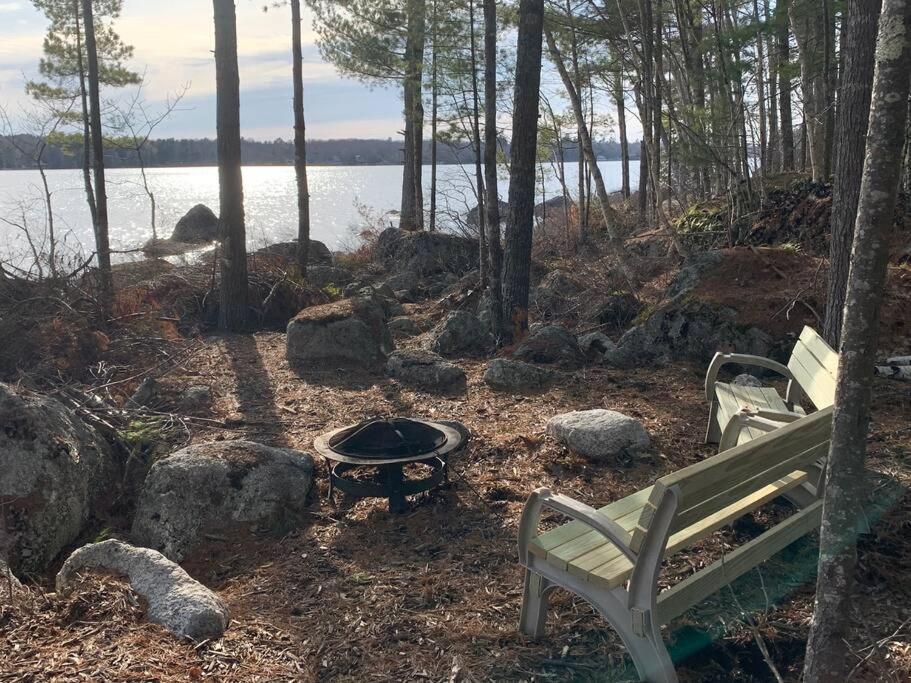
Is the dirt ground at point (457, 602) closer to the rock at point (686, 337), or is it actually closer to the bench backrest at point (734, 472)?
the bench backrest at point (734, 472)

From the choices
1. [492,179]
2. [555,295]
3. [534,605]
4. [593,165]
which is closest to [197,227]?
[593,165]

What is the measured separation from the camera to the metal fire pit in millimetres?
4410

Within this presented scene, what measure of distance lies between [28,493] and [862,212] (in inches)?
177

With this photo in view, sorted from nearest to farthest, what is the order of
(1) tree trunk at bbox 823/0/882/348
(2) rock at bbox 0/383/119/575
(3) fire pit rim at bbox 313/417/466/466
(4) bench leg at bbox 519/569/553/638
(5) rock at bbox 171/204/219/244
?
(4) bench leg at bbox 519/569/553/638 < (2) rock at bbox 0/383/119/575 < (3) fire pit rim at bbox 313/417/466/466 < (1) tree trunk at bbox 823/0/882/348 < (5) rock at bbox 171/204/219/244

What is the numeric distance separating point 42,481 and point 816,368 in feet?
15.2

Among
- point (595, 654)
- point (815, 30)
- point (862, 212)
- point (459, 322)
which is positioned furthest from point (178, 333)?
point (815, 30)

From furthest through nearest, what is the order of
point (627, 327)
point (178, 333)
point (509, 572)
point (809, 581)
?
point (178, 333), point (627, 327), point (509, 572), point (809, 581)

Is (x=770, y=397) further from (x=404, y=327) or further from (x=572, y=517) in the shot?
(x=404, y=327)

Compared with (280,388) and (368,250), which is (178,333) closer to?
(280,388)

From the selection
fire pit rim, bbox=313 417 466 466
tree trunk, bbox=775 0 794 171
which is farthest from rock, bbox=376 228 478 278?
fire pit rim, bbox=313 417 466 466

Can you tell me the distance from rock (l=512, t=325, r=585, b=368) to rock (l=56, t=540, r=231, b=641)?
4.77 metres

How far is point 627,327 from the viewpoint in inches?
340

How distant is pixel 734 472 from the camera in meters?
2.71

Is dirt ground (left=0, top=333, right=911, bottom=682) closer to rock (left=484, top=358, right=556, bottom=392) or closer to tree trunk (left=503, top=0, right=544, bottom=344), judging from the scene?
rock (left=484, top=358, right=556, bottom=392)
